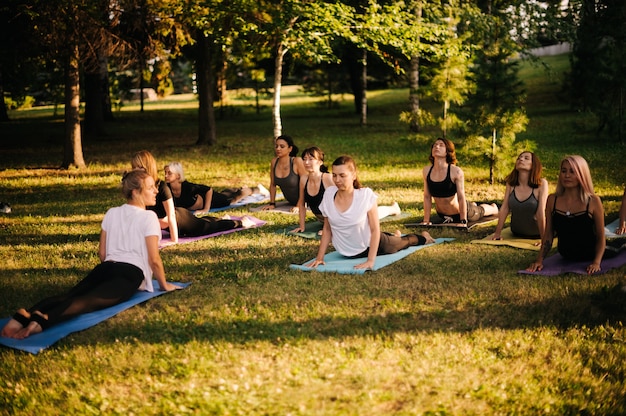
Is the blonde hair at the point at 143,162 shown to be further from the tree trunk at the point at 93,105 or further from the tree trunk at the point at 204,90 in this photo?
the tree trunk at the point at 93,105

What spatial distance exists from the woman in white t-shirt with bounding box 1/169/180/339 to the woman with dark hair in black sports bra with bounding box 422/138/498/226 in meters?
4.85

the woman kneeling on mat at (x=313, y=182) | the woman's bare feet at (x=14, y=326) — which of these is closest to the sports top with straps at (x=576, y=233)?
the woman kneeling on mat at (x=313, y=182)

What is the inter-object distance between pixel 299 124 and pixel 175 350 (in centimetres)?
2910

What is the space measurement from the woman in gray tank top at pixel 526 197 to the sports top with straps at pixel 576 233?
3.73ft

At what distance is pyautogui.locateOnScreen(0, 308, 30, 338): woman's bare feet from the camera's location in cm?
589

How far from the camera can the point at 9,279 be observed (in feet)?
25.6

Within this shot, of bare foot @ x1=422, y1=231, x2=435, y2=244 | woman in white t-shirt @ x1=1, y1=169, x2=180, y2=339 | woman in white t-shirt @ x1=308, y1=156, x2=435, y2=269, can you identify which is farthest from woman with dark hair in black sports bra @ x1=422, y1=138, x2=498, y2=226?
woman in white t-shirt @ x1=1, y1=169, x2=180, y2=339

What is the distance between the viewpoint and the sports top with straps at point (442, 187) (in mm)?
10287

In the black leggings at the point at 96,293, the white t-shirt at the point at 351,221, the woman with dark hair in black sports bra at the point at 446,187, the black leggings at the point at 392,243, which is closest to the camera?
the black leggings at the point at 96,293

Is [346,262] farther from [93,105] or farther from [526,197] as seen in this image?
[93,105]

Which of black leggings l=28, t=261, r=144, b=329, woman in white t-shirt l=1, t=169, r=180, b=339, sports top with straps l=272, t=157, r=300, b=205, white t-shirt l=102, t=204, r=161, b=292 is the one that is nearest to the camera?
black leggings l=28, t=261, r=144, b=329

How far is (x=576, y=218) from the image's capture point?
7.67m

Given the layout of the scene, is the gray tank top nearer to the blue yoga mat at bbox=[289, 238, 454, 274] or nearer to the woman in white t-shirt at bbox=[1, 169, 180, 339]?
the blue yoga mat at bbox=[289, 238, 454, 274]

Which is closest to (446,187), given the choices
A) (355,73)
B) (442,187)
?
(442,187)
